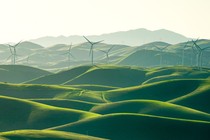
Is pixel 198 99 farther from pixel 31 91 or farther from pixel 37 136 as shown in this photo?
pixel 37 136

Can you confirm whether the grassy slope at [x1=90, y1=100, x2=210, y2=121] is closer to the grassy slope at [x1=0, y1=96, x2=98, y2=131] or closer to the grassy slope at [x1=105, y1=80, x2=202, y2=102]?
the grassy slope at [x1=0, y1=96, x2=98, y2=131]

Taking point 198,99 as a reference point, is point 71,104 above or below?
below

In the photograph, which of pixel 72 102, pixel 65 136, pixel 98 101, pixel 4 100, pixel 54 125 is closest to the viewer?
pixel 65 136

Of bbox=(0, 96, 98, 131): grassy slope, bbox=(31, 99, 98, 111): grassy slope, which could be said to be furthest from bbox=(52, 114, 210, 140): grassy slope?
bbox=(31, 99, 98, 111): grassy slope

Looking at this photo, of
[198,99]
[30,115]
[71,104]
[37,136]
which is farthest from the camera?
[198,99]

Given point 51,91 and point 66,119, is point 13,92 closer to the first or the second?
point 51,91

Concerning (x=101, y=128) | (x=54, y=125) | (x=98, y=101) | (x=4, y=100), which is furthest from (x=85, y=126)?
(x=98, y=101)

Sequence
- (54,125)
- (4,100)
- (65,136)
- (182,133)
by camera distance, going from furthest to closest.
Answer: (4,100) < (54,125) < (182,133) < (65,136)

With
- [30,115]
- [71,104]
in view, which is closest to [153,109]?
[71,104]

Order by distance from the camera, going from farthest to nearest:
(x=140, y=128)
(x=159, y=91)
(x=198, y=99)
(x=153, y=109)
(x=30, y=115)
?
(x=159, y=91)
(x=198, y=99)
(x=153, y=109)
(x=30, y=115)
(x=140, y=128)
